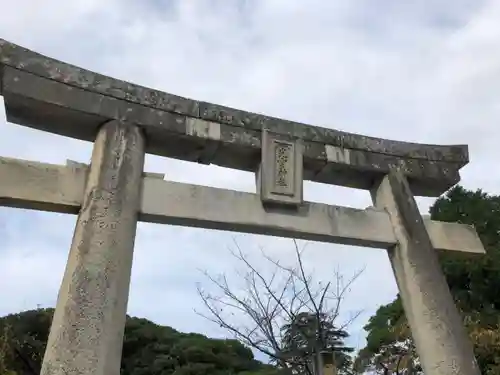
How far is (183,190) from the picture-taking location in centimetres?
449

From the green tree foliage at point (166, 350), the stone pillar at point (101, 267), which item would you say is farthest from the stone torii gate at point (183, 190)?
the green tree foliage at point (166, 350)

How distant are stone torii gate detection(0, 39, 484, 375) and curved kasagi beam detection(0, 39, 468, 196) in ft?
0.04

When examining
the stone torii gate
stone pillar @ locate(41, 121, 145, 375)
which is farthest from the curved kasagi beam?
stone pillar @ locate(41, 121, 145, 375)

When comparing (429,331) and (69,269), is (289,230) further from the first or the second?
(69,269)

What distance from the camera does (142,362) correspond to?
1730 centimetres

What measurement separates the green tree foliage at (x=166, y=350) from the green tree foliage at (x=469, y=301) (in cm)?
370

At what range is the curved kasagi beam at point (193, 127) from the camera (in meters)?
4.22

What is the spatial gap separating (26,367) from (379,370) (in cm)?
869

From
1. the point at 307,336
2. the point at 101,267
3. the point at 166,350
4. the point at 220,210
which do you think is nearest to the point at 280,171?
the point at 220,210

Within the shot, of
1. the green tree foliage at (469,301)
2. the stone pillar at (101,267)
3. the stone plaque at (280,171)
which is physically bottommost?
the stone pillar at (101,267)

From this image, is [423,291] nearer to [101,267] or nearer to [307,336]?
[307,336]

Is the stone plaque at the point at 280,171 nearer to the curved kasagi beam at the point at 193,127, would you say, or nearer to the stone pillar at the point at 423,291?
the curved kasagi beam at the point at 193,127

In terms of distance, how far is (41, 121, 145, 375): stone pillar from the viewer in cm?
347

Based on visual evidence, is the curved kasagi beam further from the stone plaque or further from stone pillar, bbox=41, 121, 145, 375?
stone pillar, bbox=41, 121, 145, 375
